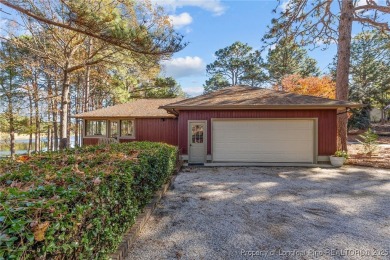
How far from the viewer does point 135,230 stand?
3.10m

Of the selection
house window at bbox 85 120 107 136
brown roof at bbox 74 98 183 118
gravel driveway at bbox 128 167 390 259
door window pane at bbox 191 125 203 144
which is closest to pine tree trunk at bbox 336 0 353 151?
gravel driveway at bbox 128 167 390 259

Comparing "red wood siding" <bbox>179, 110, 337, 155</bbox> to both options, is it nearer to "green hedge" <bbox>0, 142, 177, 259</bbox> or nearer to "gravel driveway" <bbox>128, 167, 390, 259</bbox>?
"gravel driveway" <bbox>128, 167, 390, 259</bbox>

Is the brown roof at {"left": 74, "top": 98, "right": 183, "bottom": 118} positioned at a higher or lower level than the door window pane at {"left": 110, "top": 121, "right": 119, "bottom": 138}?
higher

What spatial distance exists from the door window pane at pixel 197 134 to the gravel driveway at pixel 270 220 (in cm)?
297

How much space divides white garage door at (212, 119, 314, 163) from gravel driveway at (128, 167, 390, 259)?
7.66ft

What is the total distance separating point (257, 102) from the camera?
347 inches

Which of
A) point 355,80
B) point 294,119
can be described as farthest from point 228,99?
point 355,80

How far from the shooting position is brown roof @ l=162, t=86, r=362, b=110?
8.42 meters

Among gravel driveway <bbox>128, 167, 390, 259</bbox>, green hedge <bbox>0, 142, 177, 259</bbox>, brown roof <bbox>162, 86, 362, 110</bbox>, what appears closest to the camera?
green hedge <bbox>0, 142, 177, 259</bbox>

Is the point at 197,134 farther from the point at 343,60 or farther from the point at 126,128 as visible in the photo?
the point at 343,60

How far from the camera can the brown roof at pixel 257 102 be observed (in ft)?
27.6

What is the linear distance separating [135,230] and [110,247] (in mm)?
772

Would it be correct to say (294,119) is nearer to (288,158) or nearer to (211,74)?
(288,158)

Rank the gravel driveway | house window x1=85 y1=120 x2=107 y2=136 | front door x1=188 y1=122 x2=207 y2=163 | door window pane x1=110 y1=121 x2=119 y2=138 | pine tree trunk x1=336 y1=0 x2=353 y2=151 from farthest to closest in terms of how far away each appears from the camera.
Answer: house window x1=85 y1=120 x2=107 y2=136, door window pane x1=110 y1=121 x2=119 y2=138, pine tree trunk x1=336 y1=0 x2=353 y2=151, front door x1=188 y1=122 x2=207 y2=163, the gravel driveway
